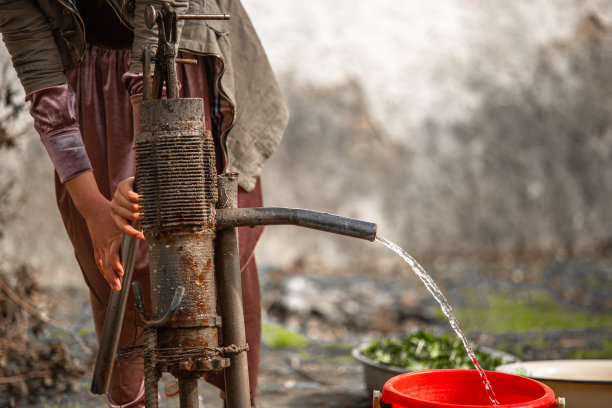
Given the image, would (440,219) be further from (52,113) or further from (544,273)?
(52,113)

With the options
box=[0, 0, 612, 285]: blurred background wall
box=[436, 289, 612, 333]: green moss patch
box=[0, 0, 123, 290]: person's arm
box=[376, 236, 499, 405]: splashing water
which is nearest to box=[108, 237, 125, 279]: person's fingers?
box=[0, 0, 123, 290]: person's arm

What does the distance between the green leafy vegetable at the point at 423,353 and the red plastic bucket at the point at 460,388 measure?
113 cm

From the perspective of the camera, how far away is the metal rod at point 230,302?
1313mm

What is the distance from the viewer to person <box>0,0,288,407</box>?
1.59 meters

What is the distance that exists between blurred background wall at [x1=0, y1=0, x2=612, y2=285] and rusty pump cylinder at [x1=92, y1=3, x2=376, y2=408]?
15.1 ft

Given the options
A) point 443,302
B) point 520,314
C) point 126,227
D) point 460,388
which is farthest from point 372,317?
point 126,227

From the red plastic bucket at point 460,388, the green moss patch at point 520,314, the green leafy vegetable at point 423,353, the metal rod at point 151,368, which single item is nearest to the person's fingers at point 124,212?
the metal rod at point 151,368

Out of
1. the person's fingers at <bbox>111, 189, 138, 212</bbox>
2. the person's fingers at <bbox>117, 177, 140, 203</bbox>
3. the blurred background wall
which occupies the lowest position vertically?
the person's fingers at <bbox>111, 189, 138, 212</bbox>

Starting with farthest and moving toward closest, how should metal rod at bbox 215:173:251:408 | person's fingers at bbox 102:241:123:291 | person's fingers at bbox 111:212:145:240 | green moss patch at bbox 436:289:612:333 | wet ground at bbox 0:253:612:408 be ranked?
green moss patch at bbox 436:289:612:333 → wet ground at bbox 0:253:612:408 → person's fingers at bbox 102:241:123:291 → person's fingers at bbox 111:212:145:240 → metal rod at bbox 215:173:251:408

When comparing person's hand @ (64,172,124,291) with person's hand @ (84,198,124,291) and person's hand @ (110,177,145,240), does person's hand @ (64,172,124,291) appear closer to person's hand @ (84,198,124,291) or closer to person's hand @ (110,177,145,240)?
person's hand @ (84,198,124,291)

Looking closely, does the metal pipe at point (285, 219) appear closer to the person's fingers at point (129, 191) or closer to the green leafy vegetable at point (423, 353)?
the person's fingers at point (129, 191)

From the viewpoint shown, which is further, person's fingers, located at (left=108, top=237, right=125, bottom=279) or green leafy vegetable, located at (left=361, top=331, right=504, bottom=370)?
green leafy vegetable, located at (left=361, top=331, right=504, bottom=370)

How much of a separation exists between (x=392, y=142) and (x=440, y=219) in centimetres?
81

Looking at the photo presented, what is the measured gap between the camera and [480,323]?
15.5 feet
